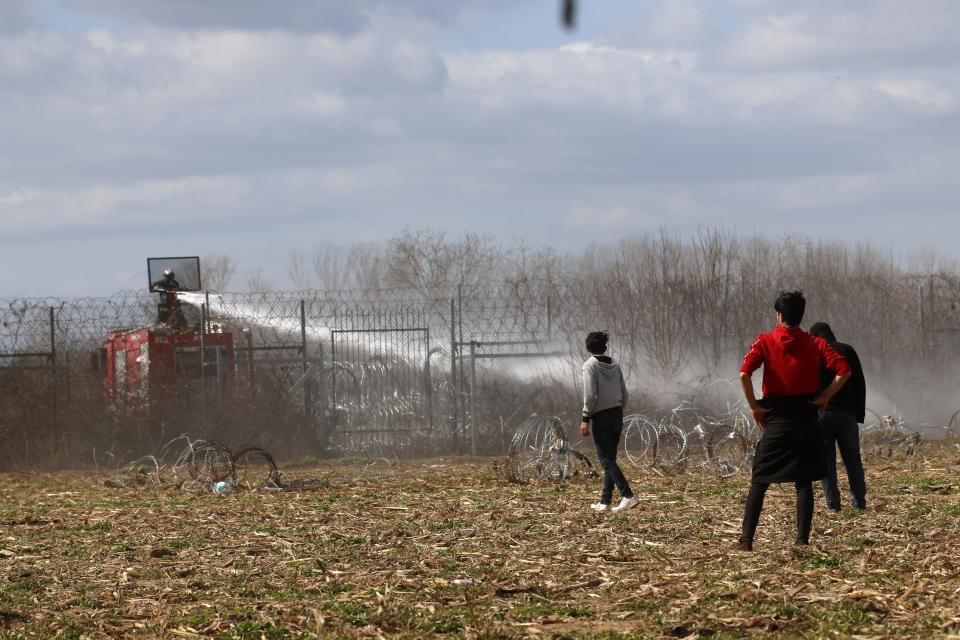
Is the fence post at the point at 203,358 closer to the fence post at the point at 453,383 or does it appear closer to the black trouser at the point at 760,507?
the fence post at the point at 453,383

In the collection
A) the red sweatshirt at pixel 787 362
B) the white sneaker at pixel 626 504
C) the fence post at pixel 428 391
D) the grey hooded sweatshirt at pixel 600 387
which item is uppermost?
the red sweatshirt at pixel 787 362

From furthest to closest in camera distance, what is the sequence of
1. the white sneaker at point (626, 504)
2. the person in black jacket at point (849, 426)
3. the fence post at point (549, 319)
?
the fence post at point (549, 319) → the white sneaker at point (626, 504) → the person in black jacket at point (849, 426)

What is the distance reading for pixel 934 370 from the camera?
2219 cm

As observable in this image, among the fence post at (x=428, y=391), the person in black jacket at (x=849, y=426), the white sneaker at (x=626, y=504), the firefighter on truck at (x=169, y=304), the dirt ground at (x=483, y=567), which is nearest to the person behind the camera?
the dirt ground at (x=483, y=567)

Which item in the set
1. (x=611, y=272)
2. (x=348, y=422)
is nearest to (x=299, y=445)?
(x=348, y=422)

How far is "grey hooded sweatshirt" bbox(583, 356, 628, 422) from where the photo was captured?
11.0 meters

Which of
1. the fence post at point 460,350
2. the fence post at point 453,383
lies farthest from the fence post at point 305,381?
the fence post at point 460,350

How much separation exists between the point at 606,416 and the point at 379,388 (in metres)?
8.80

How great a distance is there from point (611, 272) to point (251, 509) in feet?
36.7

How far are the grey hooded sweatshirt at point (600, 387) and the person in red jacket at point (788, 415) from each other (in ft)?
9.00

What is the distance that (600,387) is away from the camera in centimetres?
1097

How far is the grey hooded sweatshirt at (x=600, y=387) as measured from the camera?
11.0 metres

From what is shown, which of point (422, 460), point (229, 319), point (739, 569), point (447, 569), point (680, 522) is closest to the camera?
point (739, 569)

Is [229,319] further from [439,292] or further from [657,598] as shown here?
[657,598]
